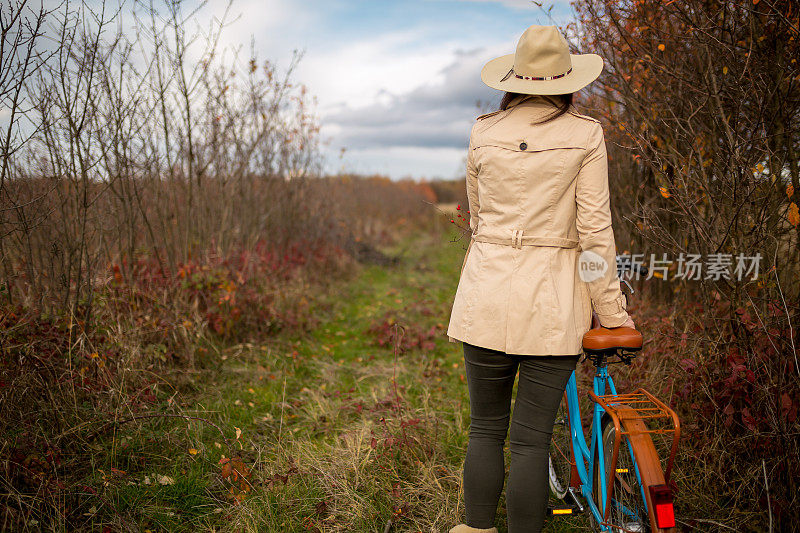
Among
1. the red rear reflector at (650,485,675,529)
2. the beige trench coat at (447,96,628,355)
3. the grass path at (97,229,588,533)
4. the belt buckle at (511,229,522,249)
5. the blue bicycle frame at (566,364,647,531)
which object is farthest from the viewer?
the grass path at (97,229,588,533)

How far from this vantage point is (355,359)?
214 inches

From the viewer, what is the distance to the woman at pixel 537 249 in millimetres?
1865

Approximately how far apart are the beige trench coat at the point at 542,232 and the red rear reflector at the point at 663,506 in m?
0.52

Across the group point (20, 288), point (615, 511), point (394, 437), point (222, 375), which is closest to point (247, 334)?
point (222, 375)

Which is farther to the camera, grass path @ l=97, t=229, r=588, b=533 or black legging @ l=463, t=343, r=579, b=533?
grass path @ l=97, t=229, r=588, b=533

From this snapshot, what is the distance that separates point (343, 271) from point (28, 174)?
20.9ft

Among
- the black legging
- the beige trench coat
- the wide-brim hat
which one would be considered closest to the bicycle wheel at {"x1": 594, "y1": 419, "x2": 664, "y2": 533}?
the black legging

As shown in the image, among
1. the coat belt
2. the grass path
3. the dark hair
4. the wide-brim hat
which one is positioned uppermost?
the wide-brim hat

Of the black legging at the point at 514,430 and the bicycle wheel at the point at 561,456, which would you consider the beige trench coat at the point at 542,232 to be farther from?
the bicycle wheel at the point at 561,456

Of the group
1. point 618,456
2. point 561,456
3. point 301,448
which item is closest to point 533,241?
point 618,456

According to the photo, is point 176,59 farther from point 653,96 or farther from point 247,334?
point 653,96

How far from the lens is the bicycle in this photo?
1.75m

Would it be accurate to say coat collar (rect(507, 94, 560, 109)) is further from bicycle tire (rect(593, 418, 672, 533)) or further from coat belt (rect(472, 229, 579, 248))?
bicycle tire (rect(593, 418, 672, 533))

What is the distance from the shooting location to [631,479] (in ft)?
6.44
